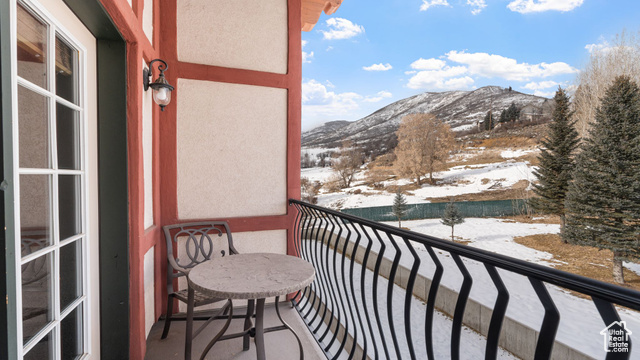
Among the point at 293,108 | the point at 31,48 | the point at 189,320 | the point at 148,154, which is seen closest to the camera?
the point at 31,48

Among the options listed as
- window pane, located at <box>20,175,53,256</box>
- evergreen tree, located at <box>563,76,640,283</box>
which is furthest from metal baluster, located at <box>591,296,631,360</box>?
evergreen tree, located at <box>563,76,640,283</box>

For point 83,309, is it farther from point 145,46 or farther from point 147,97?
point 145,46

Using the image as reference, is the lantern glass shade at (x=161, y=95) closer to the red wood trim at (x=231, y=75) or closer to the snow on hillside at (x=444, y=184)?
the red wood trim at (x=231, y=75)

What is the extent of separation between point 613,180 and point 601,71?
6.49 metres

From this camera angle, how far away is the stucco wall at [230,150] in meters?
2.34

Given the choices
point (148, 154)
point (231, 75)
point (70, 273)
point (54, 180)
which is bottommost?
point (70, 273)

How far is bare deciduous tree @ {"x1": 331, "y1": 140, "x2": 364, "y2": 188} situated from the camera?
2386 centimetres

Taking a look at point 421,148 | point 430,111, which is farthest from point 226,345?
point 430,111

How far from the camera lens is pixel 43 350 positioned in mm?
1010

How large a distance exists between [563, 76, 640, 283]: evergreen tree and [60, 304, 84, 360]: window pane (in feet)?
64.7

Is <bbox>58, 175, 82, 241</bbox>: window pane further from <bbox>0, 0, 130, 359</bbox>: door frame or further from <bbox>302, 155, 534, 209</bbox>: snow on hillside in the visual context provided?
<bbox>302, 155, 534, 209</bbox>: snow on hillside

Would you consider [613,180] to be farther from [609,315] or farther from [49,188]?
[49,188]

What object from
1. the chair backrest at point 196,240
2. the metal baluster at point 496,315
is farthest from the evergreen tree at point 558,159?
the metal baluster at point 496,315

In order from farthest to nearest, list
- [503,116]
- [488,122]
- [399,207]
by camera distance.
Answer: [488,122] → [503,116] → [399,207]
